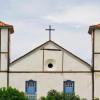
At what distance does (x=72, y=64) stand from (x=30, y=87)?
350 cm

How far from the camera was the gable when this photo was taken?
55094 mm

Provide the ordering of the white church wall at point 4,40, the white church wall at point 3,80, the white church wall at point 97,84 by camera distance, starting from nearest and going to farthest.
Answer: the white church wall at point 97,84, the white church wall at point 3,80, the white church wall at point 4,40

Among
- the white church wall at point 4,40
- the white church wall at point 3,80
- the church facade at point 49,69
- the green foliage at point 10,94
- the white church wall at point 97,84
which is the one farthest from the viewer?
the white church wall at point 4,40

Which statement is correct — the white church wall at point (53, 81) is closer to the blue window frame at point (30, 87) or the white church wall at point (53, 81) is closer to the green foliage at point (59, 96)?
the blue window frame at point (30, 87)

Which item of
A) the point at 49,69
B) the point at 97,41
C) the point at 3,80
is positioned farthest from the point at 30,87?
the point at 97,41

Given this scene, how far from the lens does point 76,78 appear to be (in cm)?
5506

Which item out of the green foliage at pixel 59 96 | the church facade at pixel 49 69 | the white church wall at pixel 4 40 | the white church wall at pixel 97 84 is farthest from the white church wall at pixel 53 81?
the white church wall at pixel 4 40

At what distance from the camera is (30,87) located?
54938 mm

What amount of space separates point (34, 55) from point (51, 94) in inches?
135

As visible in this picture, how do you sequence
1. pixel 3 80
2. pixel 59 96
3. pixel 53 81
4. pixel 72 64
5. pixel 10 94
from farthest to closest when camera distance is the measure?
pixel 72 64 < pixel 53 81 < pixel 3 80 < pixel 59 96 < pixel 10 94

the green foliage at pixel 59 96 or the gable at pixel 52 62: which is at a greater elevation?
the gable at pixel 52 62

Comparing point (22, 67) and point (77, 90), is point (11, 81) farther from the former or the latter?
point (77, 90)

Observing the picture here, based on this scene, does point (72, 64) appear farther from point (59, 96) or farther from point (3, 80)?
point (3, 80)

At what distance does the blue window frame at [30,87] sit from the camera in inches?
2154
